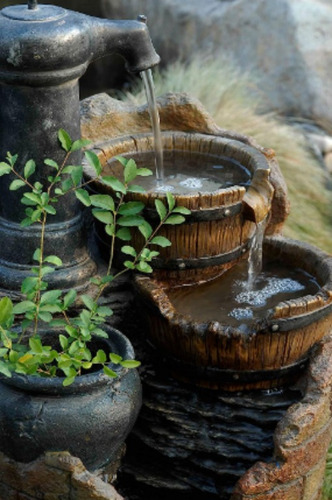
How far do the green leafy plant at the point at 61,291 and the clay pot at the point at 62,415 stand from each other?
58mm

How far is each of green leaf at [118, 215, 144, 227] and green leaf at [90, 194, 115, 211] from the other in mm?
73

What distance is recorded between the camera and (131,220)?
3096 millimetres

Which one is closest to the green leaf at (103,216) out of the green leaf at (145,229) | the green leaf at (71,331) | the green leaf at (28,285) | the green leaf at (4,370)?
the green leaf at (145,229)

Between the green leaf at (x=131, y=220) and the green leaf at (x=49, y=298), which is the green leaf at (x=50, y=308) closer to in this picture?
the green leaf at (x=49, y=298)

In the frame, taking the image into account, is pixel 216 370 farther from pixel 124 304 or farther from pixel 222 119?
pixel 222 119

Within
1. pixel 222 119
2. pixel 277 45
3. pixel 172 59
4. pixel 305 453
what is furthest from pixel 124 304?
pixel 172 59

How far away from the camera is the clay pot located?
2729 mm

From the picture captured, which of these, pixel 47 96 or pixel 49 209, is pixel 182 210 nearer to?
pixel 49 209

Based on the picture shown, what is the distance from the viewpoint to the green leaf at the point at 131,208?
308 cm

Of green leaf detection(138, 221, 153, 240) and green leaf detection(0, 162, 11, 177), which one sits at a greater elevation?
green leaf detection(0, 162, 11, 177)

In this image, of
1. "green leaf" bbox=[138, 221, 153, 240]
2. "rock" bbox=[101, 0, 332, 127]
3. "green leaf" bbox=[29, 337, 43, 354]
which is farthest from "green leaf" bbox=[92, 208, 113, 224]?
"rock" bbox=[101, 0, 332, 127]

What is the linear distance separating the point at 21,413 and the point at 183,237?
909mm

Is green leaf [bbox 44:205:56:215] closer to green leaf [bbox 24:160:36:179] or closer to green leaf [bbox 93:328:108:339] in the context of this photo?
green leaf [bbox 24:160:36:179]

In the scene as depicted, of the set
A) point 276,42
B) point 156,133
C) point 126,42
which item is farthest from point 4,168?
point 276,42
